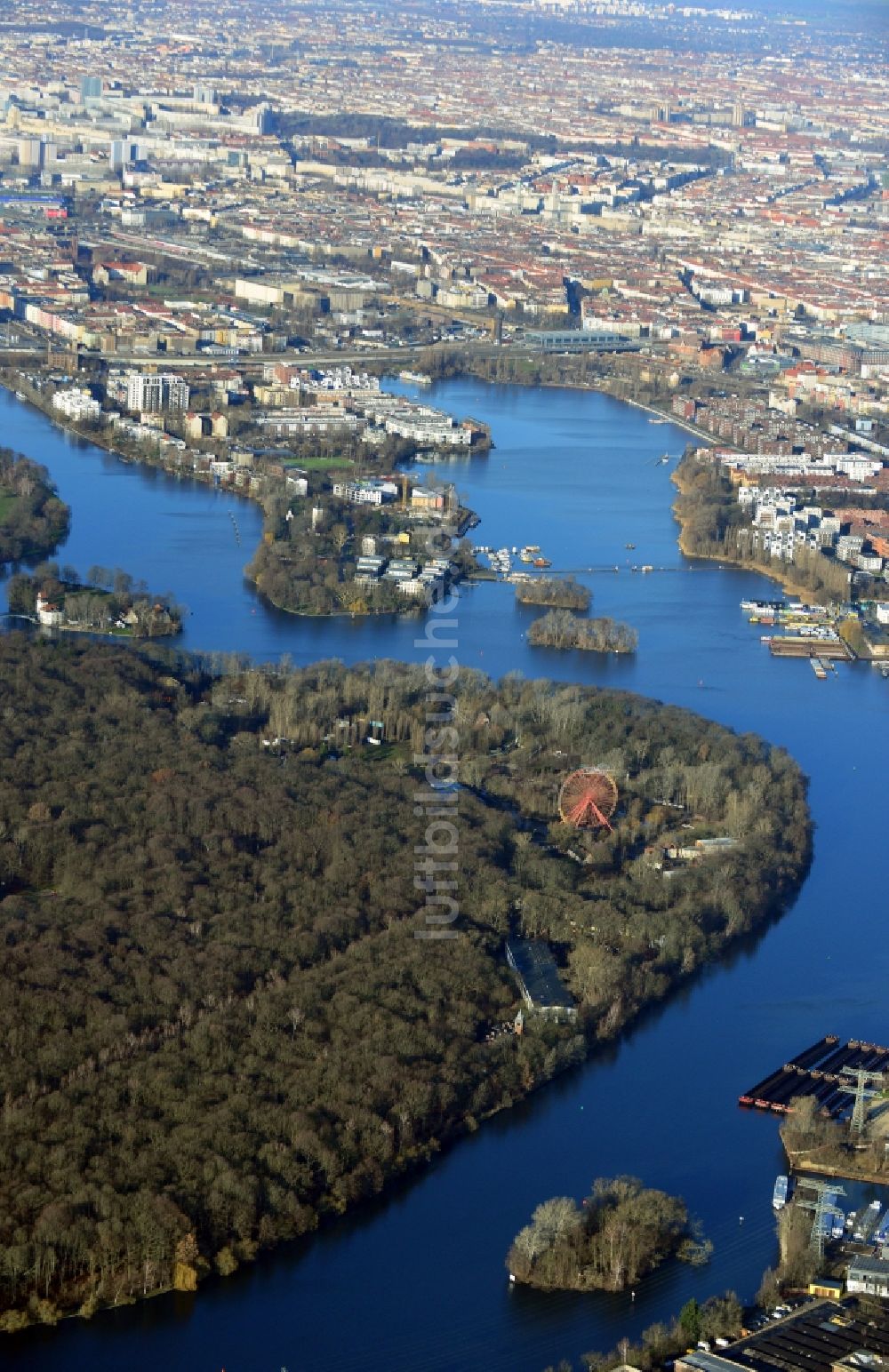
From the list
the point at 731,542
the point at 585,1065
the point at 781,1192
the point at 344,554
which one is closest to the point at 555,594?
the point at 344,554

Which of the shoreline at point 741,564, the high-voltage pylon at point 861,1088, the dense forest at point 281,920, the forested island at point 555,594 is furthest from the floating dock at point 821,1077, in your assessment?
the shoreline at point 741,564

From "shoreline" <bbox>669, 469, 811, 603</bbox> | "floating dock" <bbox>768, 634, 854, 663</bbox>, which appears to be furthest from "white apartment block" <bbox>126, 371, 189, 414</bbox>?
"floating dock" <bbox>768, 634, 854, 663</bbox>

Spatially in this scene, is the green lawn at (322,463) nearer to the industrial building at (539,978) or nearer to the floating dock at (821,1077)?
the industrial building at (539,978)

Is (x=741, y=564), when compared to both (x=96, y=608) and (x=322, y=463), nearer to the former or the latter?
(x=322, y=463)

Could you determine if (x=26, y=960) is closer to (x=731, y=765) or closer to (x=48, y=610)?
(x=731, y=765)

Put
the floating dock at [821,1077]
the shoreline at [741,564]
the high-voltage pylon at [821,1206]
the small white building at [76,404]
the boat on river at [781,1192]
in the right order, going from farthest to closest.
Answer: the small white building at [76,404] → the shoreline at [741,564] → the floating dock at [821,1077] → the boat on river at [781,1192] → the high-voltage pylon at [821,1206]

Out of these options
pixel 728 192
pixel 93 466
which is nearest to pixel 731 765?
pixel 93 466
